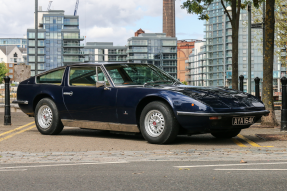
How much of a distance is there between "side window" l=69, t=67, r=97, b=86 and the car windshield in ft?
1.17

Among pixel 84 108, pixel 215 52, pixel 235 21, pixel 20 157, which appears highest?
pixel 215 52

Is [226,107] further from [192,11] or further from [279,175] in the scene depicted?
[192,11]

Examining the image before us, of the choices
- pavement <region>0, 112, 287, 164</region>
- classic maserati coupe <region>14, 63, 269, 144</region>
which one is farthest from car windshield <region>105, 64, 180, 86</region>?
pavement <region>0, 112, 287, 164</region>

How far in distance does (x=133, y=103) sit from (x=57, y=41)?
13386cm

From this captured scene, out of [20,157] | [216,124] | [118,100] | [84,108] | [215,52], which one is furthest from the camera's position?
[215,52]

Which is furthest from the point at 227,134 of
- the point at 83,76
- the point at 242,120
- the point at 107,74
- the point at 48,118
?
the point at 48,118

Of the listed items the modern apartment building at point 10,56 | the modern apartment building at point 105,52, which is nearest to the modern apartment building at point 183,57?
the modern apartment building at point 105,52

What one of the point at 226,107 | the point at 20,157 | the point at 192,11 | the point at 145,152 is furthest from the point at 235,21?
the point at 20,157

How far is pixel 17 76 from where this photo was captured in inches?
982

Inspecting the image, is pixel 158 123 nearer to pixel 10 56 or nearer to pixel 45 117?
pixel 45 117

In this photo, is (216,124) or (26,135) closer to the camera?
(216,124)

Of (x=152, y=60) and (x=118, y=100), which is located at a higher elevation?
(x=152, y=60)

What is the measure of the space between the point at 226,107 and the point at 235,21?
8.53 m

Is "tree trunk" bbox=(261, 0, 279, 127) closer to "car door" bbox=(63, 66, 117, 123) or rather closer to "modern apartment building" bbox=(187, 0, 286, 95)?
"car door" bbox=(63, 66, 117, 123)
